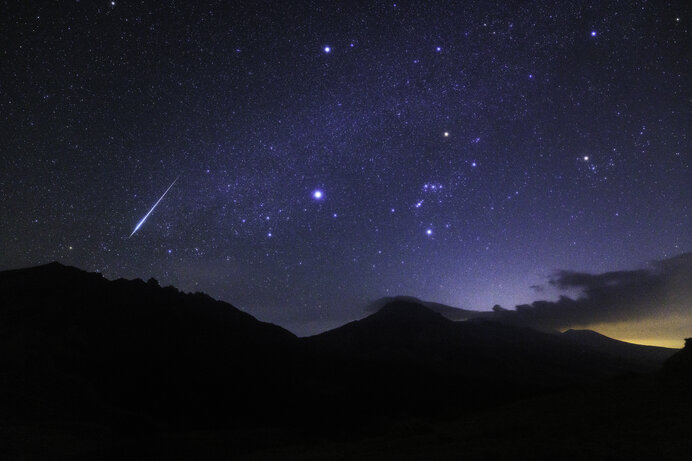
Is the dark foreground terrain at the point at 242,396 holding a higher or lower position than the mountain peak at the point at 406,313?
lower

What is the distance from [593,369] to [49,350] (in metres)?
109

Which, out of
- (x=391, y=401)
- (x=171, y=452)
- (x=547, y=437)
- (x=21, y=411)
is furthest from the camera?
(x=391, y=401)

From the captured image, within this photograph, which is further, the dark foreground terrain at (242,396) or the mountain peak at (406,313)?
the mountain peak at (406,313)

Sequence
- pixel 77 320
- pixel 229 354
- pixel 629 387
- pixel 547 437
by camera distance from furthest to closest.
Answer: pixel 229 354 → pixel 77 320 → pixel 629 387 → pixel 547 437

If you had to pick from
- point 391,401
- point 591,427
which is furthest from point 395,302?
point 591,427

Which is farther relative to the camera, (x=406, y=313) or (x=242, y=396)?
(x=406, y=313)

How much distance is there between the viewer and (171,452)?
20453 millimetres

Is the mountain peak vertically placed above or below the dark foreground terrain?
above

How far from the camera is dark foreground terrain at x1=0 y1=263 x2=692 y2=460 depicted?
46.6ft

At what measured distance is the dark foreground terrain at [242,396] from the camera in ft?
46.6

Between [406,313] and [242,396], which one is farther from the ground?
[406,313]

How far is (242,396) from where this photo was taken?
129ft

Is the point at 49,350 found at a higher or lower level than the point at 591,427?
higher

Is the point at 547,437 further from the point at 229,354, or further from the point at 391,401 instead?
the point at 229,354
